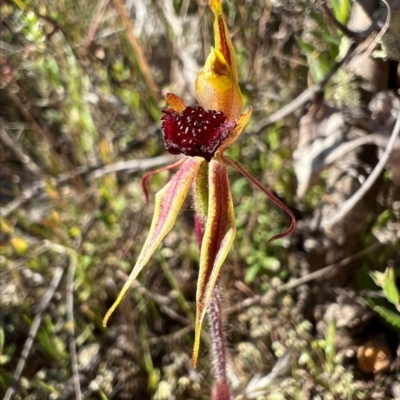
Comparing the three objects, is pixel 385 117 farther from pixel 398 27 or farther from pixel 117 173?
pixel 117 173

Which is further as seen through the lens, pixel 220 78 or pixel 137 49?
pixel 137 49

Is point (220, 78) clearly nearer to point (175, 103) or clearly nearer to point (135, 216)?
point (175, 103)

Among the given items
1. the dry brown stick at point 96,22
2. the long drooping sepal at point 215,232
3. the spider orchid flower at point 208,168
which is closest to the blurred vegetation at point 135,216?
the dry brown stick at point 96,22

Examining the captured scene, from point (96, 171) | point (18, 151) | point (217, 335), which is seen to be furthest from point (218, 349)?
point (18, 151)

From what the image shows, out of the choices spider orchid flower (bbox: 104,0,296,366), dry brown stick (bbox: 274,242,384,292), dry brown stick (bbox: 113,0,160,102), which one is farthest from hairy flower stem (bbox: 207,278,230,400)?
dry brown stick (bbox: 113,0,160,102)

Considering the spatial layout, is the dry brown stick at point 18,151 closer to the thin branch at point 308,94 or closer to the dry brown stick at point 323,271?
the thin branch at point 308,94

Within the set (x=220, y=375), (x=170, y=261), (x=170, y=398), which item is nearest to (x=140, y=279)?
Result: (x=170, y=261)
